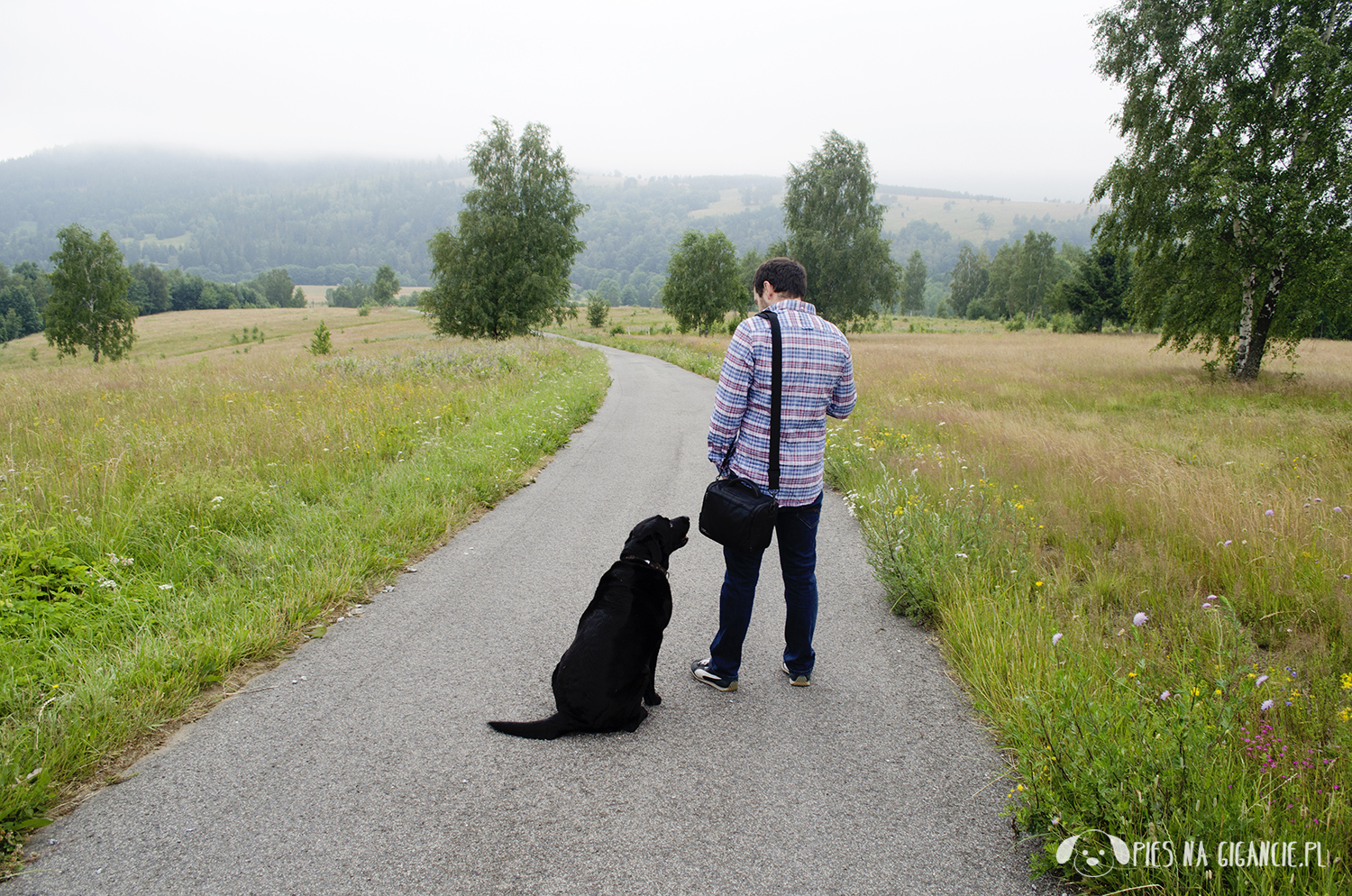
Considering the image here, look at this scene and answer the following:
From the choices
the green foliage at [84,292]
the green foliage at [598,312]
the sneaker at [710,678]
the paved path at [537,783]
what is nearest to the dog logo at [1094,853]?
the paved path at [537,783]

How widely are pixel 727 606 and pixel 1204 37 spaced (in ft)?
65.5

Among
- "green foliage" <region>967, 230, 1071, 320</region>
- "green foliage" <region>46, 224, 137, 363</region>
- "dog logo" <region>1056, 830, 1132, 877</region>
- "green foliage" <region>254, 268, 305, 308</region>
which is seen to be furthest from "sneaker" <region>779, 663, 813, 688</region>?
"green foliage" <region>254, 268, 305, 308</region>

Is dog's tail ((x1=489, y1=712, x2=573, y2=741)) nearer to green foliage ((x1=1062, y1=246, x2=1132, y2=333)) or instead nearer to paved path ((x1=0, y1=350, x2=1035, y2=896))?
paved path ((x1=0, y1=350, x2=1035, y2=896))

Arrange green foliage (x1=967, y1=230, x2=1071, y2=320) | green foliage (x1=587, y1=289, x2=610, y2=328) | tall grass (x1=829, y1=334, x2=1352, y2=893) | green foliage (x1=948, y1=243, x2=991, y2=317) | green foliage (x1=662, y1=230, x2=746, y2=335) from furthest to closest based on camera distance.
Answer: green foliage (x1=948, y1=243, x2=991, y2=317) → green foliage (x1=967, y1=230, x2=1071, y2=320) → green foliage (x1=587, y1=289, x2=610, y2=328) → green foliage (x1=662, y1=230, x2=746, y2=335) → tall grass (x1=829, y1=334, x2=1352, y2=893)

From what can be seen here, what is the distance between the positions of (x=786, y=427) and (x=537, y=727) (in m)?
1.86

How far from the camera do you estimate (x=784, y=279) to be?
3.13m

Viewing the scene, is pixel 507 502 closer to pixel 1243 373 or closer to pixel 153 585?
pixel 153 585

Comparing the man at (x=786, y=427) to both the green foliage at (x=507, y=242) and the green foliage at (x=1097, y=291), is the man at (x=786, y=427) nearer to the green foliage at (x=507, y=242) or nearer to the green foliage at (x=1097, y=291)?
the green foliage at (x=507, y=242)

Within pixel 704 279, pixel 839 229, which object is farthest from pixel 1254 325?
pixel 704 279

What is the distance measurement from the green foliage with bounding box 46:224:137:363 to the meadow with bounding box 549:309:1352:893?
178 ft

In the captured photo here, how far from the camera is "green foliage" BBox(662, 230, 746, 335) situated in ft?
164

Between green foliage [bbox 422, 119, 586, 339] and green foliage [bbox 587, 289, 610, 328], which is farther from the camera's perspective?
green foliage [bbox 587, 289, 610, 328]

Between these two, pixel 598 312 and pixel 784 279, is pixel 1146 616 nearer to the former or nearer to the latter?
pixel 784 279

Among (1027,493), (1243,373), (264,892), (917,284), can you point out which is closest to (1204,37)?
(1243,373)
